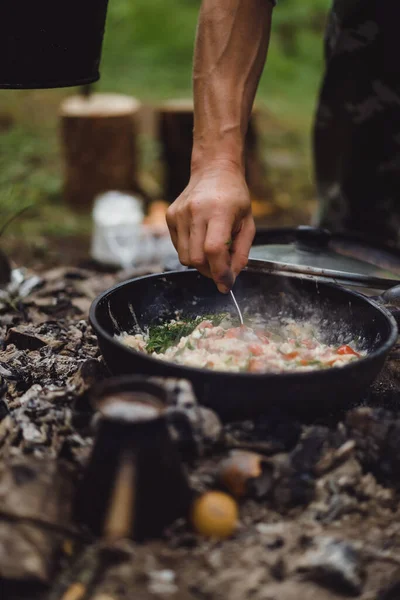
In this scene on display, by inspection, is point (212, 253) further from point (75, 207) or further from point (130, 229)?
point (75, 207)

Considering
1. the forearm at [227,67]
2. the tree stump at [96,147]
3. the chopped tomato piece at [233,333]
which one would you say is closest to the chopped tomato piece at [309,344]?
the chopped tomato piece at [233,333]

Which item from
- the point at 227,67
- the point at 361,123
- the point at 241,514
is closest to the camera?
the point at 241,514

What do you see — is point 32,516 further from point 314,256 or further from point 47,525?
point 314,256

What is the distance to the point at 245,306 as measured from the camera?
130 inches

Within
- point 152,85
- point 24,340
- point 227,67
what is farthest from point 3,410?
point 152,85

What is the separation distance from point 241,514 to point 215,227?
103 cm

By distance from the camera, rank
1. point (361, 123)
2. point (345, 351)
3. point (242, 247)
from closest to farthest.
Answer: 1. point (242, 247)
2. point (345, 351)
3. point (361, 123)

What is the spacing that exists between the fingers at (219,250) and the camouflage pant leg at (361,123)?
2547mm

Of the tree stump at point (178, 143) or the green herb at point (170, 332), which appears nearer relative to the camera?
the green herb at point (170, 332)

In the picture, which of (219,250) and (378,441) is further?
(219,250)

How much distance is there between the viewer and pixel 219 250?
250cm

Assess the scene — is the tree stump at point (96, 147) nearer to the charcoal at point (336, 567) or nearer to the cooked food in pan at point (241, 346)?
the cooked food in pan at point (241, 346)

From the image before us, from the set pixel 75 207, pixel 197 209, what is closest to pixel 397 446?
pixel 197 209

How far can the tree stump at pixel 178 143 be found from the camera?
299 inches
